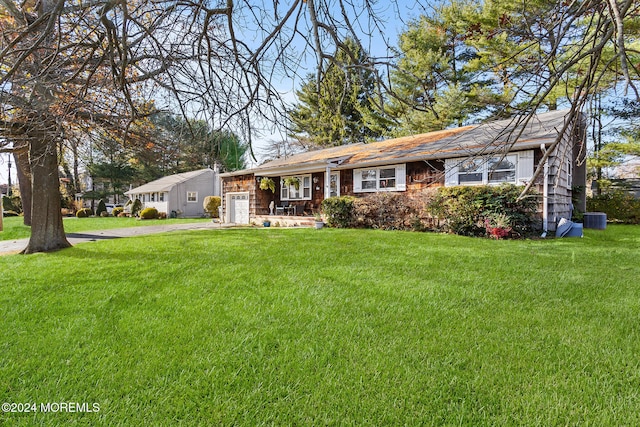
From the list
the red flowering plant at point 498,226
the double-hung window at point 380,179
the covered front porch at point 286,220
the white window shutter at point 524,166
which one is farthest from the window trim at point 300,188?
the white window shutter at point 524,166

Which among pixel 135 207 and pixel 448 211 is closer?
pixel 448 211

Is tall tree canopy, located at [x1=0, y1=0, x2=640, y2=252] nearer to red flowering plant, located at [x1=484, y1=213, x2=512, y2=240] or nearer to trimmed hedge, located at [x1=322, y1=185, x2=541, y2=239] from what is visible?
trimmed hedge, located at [x1=322, y1=185, x2=541, y2=239]

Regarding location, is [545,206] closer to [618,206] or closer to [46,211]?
[618,206]

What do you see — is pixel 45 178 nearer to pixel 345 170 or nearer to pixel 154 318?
pixel 154 318

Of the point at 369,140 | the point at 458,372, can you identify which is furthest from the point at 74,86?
the point at 369,140

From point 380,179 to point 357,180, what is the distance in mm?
1160

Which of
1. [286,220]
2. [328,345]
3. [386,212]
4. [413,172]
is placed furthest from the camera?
[286,220]

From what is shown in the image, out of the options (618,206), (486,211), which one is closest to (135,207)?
(486,211)

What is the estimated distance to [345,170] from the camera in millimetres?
14422

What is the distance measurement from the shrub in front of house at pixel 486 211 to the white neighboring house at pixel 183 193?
810 inches

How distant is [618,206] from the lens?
47.1 feet

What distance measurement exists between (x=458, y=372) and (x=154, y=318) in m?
2.87

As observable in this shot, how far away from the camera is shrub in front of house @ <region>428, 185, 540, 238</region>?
860cm

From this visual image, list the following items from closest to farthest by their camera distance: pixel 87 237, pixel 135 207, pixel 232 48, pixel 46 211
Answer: pixel 232 48 < pixel 46 211 < pixel 87 237 < pixel 135 207
